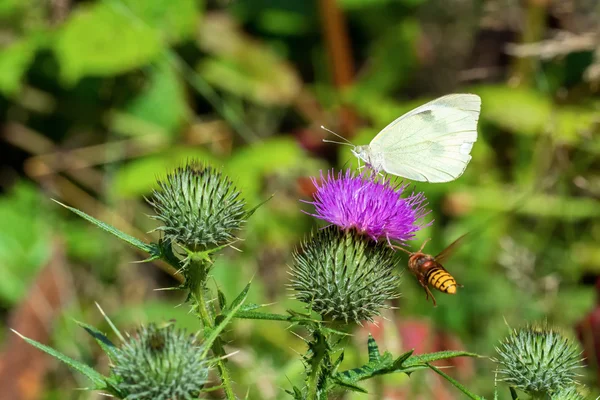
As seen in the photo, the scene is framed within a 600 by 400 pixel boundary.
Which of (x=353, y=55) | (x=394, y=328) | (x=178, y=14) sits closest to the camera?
(x=394, y=328)

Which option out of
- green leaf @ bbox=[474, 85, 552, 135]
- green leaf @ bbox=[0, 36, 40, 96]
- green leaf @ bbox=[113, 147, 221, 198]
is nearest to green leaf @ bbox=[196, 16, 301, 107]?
green leaf @ bbox=[113, 147, 221, 198]

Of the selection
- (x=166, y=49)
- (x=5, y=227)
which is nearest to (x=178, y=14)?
(x=166, y=49)

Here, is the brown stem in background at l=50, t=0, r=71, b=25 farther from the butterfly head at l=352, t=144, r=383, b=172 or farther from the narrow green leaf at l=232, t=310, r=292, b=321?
the narrow green leaf at l=232, t=310, r=292, b=321

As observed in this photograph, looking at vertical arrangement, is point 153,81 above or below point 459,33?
below

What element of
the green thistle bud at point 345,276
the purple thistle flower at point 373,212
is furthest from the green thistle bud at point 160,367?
the purple thistle flower at point 373,212

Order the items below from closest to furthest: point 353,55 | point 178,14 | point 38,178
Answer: point 178,14, point 38,178, point 353,55

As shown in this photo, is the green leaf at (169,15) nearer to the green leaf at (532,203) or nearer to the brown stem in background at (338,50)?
the brown stem in background at (338,50)

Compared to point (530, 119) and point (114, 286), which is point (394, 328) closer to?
point (530, 119)


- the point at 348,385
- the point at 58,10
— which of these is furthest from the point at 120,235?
the point at 58,10
